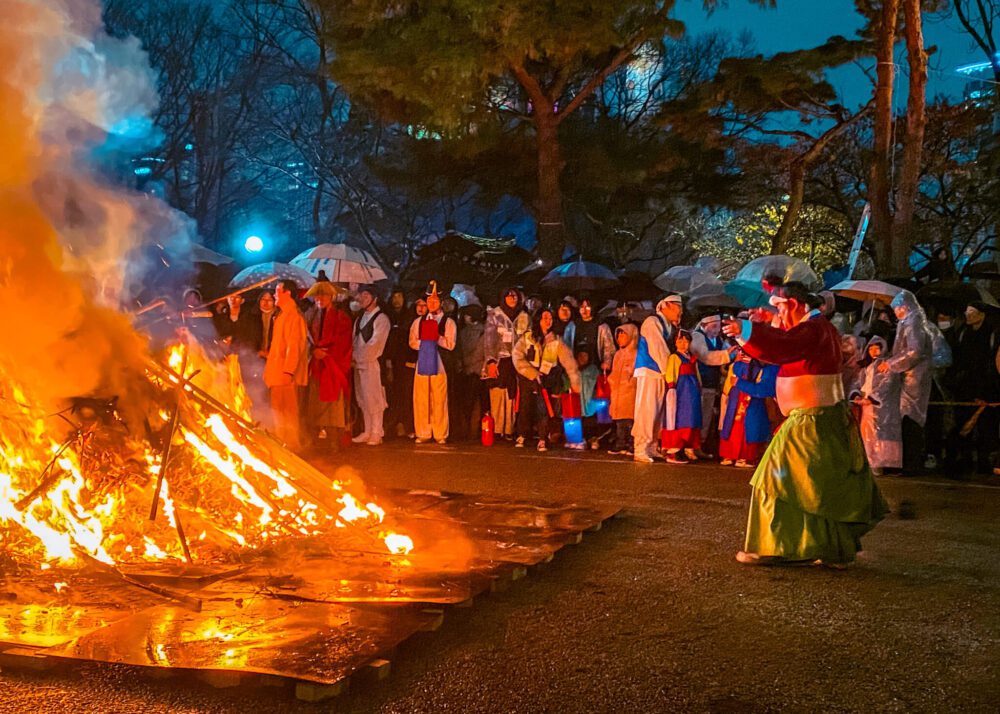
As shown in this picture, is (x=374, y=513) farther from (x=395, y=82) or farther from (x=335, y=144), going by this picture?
(x=335, y=144)

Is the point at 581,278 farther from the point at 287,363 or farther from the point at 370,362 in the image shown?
the point at 287,363

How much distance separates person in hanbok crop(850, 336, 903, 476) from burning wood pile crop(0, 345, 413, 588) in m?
5.94

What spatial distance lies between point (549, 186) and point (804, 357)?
1133cm

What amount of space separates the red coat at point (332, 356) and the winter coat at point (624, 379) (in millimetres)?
3146

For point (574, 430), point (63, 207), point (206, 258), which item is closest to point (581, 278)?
point (574, 430)

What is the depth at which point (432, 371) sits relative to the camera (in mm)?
12500

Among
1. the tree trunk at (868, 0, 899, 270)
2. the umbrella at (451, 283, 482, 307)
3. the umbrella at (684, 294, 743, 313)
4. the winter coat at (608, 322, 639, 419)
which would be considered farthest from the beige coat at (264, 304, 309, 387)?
the tree trunk at (868, 0, 899, 270)

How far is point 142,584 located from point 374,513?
1810mm

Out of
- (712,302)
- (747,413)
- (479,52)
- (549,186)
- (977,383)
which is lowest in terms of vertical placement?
(747,413)

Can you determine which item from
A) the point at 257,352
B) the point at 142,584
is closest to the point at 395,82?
the point at 257,352

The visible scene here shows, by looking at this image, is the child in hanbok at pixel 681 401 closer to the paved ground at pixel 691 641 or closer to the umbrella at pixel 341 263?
the paved ground at pixel 691 641

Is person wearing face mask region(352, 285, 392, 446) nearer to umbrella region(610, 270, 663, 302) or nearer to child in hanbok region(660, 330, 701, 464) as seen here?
child in hanbok region(660, 330, 701, 464)

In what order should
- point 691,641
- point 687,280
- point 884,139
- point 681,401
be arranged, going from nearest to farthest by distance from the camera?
point 691,641 → point 681,401 → point 687,280 → point 884,139

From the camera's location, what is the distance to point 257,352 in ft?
38.8
